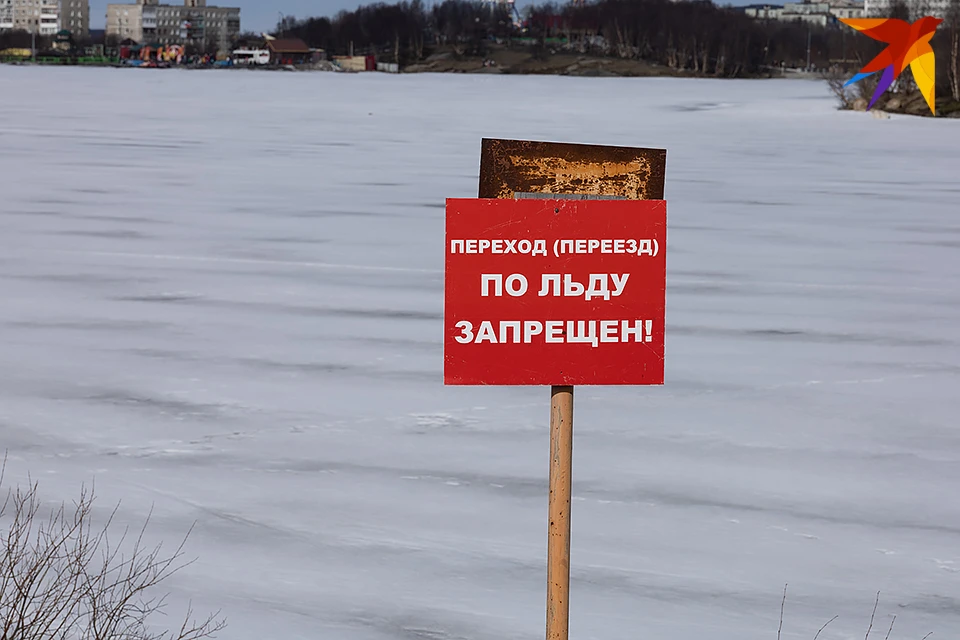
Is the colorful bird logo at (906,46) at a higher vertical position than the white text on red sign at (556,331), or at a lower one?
higher

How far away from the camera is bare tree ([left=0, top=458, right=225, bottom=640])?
318cm

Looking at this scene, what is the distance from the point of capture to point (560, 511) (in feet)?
9.01

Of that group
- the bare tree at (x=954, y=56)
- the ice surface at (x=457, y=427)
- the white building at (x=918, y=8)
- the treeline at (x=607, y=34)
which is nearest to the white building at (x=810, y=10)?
the treeline at (x=607, y=34)

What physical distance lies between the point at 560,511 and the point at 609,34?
133 meters

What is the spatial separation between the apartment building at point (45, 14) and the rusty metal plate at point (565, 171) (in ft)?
637

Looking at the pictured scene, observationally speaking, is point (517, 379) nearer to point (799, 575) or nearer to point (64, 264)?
point (799, 575)

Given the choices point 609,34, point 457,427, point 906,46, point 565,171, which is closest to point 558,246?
point 565,171

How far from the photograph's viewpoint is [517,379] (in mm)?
2648

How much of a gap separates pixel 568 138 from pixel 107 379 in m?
18.7

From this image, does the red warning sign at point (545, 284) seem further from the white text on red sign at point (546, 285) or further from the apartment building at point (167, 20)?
the apartment building at point (167, 20)

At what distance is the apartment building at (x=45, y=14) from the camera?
187 meters

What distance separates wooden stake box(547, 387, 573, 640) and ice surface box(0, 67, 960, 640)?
2.71 ft

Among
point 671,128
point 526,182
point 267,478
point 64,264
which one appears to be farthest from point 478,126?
point 526,182

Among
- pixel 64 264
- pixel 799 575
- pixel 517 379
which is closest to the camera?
pixel 517 379
